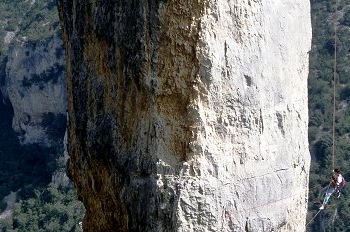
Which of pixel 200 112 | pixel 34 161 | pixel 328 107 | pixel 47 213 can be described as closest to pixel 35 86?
pixel 34 161

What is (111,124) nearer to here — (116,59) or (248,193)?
(116,59)

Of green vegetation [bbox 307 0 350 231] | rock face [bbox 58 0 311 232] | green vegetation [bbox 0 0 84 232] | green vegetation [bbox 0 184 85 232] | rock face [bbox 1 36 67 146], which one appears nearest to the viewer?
rock face [bbox 58 0 311 232]

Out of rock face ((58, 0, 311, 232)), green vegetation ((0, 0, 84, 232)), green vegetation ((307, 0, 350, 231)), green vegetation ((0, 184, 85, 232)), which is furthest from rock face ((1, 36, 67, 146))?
rock face ((58, 0, 311, 232))

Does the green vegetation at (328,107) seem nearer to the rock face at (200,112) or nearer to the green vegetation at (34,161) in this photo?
the green vegetation at (34,161)

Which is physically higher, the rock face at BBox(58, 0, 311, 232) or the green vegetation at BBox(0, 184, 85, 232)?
the rock face at BBox(58, 0, 311, 232)

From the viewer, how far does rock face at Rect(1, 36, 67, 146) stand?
55031mm

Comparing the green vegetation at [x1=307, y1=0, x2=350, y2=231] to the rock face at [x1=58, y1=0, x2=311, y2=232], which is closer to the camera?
the rock face at [x1=58, y1=0, x2=311, y2=232]

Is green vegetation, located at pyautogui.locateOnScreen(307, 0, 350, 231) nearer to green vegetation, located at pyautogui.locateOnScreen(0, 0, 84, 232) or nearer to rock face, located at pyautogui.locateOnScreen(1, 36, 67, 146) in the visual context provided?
green vegetation, located at pyautogui.locateOnScreen(0, 0, 84, 232)

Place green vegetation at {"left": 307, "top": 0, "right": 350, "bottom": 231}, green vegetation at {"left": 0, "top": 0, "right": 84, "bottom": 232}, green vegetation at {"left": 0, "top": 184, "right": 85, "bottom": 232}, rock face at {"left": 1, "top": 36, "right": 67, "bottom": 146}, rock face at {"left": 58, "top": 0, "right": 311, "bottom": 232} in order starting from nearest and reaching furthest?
rock face at {"left": 58, "top": 0, "right": 311, "bottom": 232}, green vegetation at {"left": 307, "top": 0, "right": 350, "bottom": 231}, green vegetation at {"left": 0, "top": 184, "right": 85, "bottom": 232}, green vegetation at {"left": 0, "top": 0, "right": 84, "bottom": 232}, rock face at {"left": 1, "top": 36, "right": 67, "bottom": 146}

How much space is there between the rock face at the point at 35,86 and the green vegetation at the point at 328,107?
1918cm

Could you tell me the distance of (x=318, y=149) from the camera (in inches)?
1500

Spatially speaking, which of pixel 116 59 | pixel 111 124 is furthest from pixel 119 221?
pixel 116 59

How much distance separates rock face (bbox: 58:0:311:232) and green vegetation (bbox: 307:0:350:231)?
25666 mm

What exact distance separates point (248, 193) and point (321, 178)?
93.3 ft
